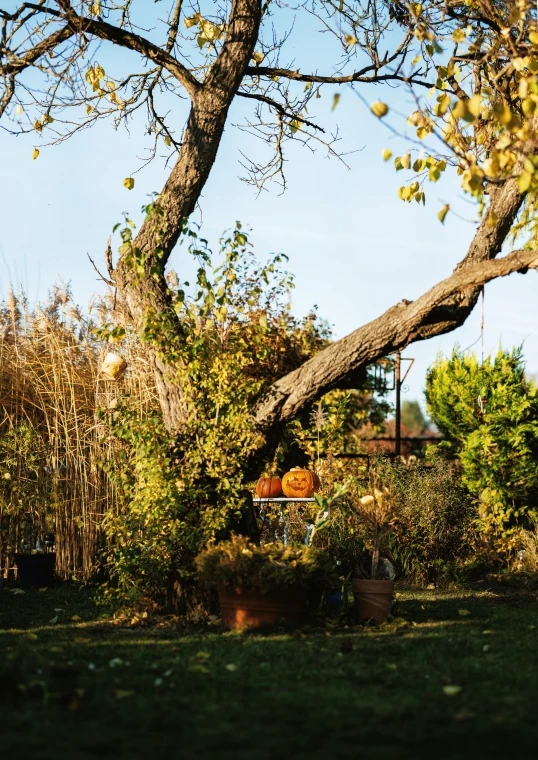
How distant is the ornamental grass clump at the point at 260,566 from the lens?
475cm

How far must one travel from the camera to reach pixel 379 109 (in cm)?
433

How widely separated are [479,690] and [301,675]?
793 millimetres

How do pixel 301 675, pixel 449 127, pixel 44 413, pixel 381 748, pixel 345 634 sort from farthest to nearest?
pixel 44 413 < pixel 449 127 < pixel 345 634 < pixel 301 675 < pixel 381 748

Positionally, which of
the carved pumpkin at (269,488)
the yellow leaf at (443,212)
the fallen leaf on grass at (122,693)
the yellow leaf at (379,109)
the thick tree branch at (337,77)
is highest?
the thick tree branch at (337,77)

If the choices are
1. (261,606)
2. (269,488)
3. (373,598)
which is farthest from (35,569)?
(373,598)

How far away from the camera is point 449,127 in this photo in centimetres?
599

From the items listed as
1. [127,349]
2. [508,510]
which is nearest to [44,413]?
[127,349]

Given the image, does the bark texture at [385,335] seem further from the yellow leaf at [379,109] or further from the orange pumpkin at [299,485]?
the orange pumpkin at [299,485]

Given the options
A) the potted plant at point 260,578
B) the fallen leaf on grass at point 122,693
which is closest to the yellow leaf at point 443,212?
the potted plant at point 260,578

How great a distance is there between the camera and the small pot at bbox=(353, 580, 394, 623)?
5.20 metres

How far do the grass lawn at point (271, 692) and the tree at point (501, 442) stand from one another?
10.00 ft

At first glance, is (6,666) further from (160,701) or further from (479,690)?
(479,690)

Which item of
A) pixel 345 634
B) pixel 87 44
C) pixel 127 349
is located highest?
pixel 87 44

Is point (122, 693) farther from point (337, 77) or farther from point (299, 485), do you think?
point (337, 77)
